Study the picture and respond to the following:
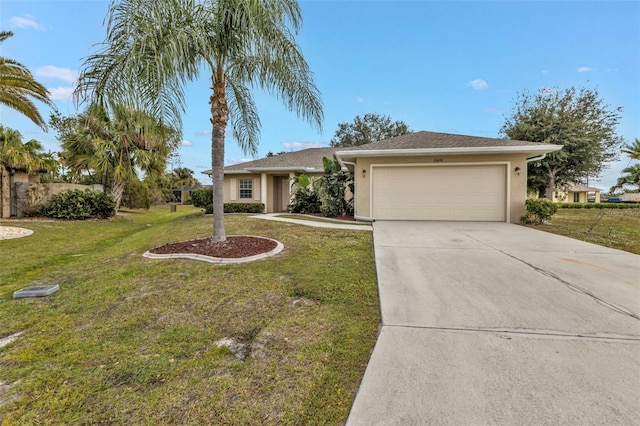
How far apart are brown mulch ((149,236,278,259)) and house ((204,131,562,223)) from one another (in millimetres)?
5839

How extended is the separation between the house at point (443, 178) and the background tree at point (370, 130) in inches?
880

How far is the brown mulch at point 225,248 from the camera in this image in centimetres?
583

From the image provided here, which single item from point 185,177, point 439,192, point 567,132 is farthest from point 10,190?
point 185,177

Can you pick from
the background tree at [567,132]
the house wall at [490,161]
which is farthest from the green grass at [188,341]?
the background tree at [567,132]

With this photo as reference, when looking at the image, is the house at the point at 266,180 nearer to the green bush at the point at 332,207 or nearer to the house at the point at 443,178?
the green bush at the point at 332,207

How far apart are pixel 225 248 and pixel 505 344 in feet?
17.1

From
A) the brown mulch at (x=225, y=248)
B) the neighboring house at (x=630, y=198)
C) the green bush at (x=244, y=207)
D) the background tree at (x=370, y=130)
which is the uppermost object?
the background tree at (x=370, y=130)

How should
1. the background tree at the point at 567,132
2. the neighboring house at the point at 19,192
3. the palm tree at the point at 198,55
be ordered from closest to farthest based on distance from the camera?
the palm tree at the point at 198,55 → the neighboring house at the point at 19,192 → the background tree at the point at 567,132

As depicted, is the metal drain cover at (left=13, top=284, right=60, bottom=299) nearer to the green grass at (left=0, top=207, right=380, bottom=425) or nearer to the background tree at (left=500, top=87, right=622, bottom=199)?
the green grass at (left=0, top=207, right=380, bottom=425)

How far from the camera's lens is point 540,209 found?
32.7ft

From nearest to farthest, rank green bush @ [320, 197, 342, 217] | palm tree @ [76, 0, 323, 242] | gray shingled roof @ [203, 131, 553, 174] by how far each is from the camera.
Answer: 1. palm tree @ [76, 0, 323, 242]
2. gray shingled roof @ [203, 131, 553, 174]
3. green bush @ [320, 197, 342, 217]

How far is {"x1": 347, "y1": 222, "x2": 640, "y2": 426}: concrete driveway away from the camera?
72.5 inches

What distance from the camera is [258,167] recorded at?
16.2m

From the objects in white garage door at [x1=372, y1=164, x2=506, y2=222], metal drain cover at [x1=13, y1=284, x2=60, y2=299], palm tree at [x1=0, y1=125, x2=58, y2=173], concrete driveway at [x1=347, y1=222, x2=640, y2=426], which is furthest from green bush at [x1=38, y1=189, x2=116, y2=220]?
concrete driveway at [x1=347, y1=222, x2=640, y2=426]
